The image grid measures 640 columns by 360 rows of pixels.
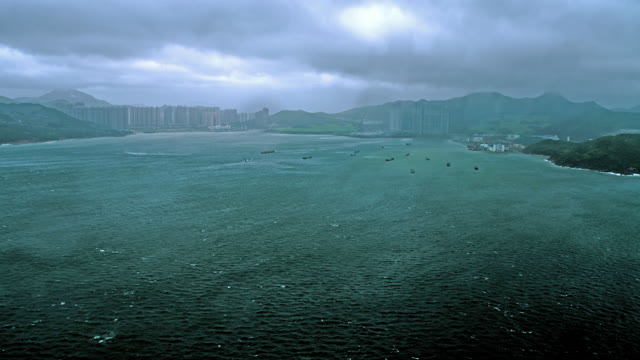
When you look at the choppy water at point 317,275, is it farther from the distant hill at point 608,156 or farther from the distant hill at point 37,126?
the distant hill at point 37,126

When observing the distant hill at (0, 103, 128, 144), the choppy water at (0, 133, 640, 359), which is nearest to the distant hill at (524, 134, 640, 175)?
the choppy water at (0, 133, 640, 359)

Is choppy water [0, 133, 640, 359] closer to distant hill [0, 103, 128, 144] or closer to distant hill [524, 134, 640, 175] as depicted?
distant hill [524, 134, 640, 175]

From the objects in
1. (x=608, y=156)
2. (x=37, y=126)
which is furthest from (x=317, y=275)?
(x=37, y=126)

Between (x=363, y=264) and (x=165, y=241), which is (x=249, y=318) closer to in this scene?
(x=363, y=264)

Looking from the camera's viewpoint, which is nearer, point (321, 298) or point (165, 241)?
point (321, 298)

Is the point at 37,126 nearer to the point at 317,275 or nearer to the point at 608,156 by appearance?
the point at 317,275

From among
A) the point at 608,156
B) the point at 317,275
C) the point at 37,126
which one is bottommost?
the point at 317,275

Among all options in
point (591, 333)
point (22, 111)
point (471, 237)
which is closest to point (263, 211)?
point (471, 237)

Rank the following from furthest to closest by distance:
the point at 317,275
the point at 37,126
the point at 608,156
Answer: the point at 37,126, the point at 608,156, the point at 317,275
